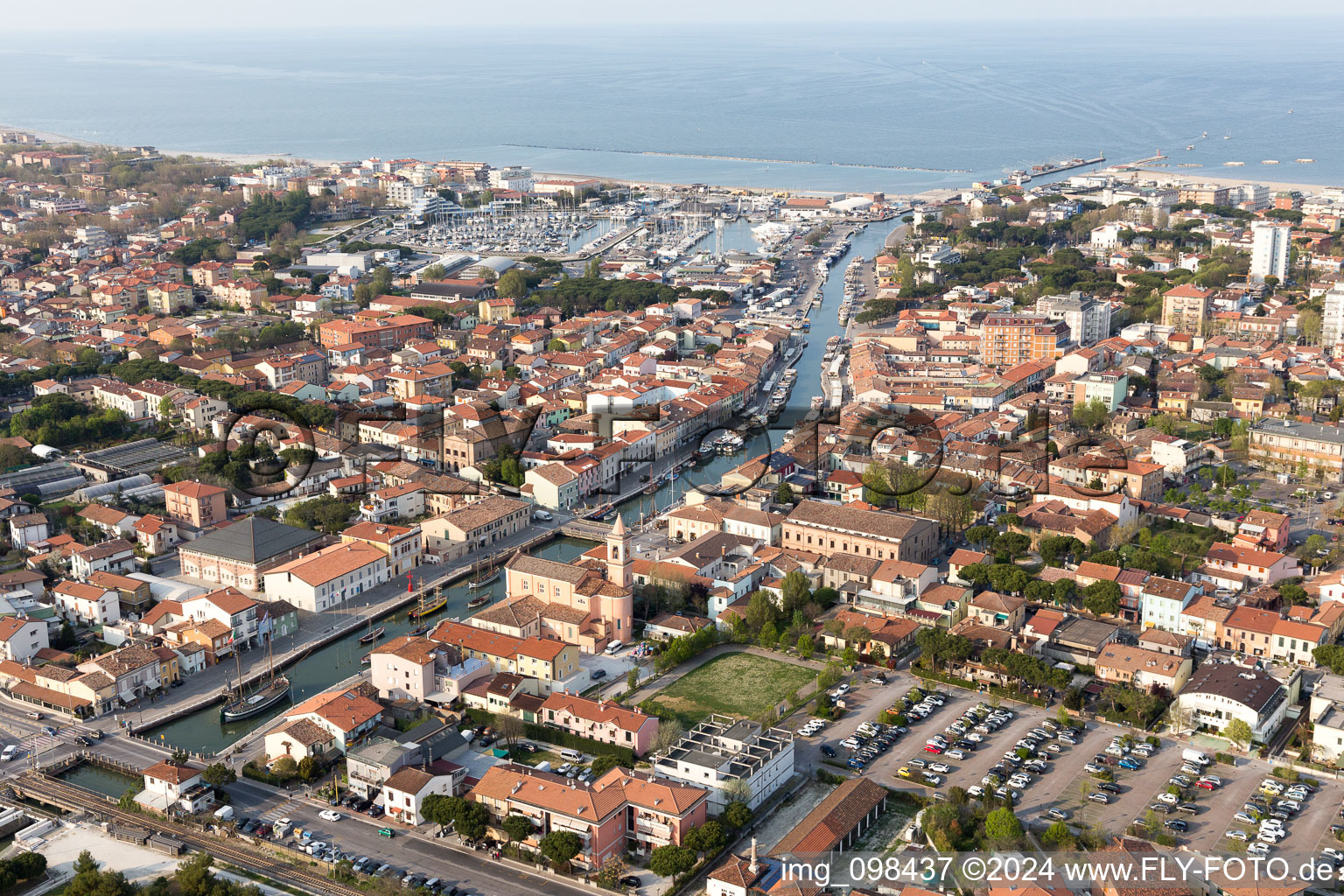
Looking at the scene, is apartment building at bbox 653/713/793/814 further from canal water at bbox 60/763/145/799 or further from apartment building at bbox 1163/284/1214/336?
apartment building at bbox 1163/284/1214/336

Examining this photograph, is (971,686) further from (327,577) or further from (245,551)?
(245,551)

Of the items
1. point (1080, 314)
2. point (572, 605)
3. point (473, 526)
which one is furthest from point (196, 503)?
point (1080, 314)

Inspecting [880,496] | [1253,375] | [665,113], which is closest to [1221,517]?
[880,496]

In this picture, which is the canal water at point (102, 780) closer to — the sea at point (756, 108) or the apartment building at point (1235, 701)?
the apartment building at point (1235, 701)

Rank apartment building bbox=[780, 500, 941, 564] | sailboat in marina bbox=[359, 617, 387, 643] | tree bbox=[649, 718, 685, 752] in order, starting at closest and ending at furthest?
1. tree bbox=[649, 718, 685, 752]
2. sailboat in marina bbox=[359, 617, 387, 643]
3. apartment building bbox=[780, 500, 941, 564]

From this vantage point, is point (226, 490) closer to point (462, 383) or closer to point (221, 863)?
point (462, 383)

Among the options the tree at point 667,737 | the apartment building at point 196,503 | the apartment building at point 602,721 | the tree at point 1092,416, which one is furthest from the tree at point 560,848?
the tree at point 1092,416

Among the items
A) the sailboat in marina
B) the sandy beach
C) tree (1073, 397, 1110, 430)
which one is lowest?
the sailboat in marina

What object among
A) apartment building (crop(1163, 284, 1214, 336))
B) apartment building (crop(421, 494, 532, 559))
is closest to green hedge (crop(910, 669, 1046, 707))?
apartment building (crop(421, 494, 532, 559))
